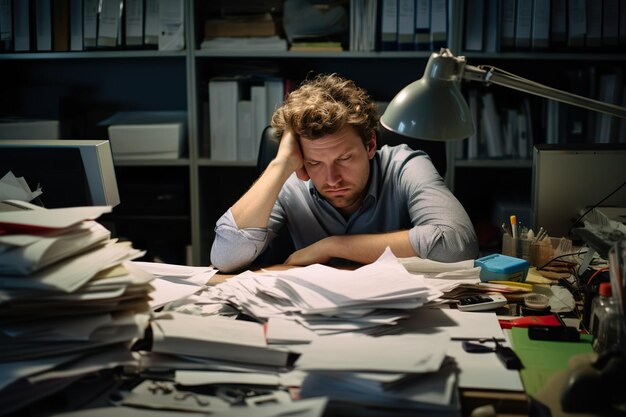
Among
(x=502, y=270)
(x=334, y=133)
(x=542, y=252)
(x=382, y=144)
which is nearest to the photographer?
(x=502, y=270)

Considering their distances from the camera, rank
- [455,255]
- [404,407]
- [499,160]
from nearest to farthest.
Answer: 1. [404,407]
2. [455,255]
3. [499,160]

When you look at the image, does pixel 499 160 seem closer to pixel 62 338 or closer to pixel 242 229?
pixel 242 229

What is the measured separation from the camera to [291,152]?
1.94m

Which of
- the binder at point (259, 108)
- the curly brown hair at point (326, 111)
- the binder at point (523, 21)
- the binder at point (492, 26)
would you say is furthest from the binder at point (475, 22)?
the curly brown hair at point (326, 111)

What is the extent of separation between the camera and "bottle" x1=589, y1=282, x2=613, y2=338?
3.78 feet

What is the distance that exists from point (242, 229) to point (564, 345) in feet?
2.99

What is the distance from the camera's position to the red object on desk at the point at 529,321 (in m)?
1.29

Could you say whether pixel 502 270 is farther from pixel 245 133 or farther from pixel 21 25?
pixel 21 25

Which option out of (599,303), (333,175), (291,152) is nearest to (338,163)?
→ (333,175)

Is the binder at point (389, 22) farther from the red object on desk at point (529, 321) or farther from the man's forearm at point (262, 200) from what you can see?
the red object on desk at point (529, 321)

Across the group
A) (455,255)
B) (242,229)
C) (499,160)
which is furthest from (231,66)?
(455,255)

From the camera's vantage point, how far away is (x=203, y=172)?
3.14 meters

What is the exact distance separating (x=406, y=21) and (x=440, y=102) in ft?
5.53

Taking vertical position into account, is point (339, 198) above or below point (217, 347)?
above
